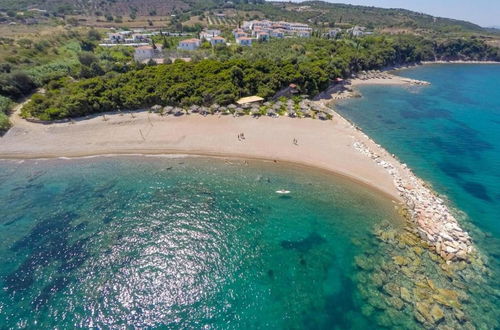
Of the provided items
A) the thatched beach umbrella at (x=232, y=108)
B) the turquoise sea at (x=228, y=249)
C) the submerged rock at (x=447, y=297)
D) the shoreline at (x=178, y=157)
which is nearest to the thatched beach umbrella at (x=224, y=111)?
the thatched beach umbrella at (x=232, y=108)

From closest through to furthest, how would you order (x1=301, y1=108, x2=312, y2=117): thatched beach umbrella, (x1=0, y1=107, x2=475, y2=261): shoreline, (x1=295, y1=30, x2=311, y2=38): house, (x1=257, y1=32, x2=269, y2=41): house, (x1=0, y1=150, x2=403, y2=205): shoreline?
1. (x1=0, y1=107, x2=475, y2=261): shoreline
2. (x1=0, y1=150, x2=403, y2=205): shoreline
3. (x1=301, y1=108, x2=312, y2=117): thatched beach umbrella
4. (x1=257, y1=32, x2=269, y2=41): house
5. (x1=295, y1=30, x2=311, y2=38): house

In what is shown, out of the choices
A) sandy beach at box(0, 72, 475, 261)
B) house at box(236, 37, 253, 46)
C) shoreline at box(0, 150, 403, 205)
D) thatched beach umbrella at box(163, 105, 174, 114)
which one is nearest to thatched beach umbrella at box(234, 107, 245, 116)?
sandy beach at box(0, 72, 475, 261)

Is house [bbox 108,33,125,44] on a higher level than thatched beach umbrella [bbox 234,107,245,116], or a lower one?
higher

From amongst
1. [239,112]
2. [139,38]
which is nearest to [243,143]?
[239,112]

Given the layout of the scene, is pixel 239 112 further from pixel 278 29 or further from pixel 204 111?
pixel 278 29

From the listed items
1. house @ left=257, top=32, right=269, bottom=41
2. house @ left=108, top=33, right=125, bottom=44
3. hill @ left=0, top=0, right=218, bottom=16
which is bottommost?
house @ left=108, top=33, right=125, bottom=44

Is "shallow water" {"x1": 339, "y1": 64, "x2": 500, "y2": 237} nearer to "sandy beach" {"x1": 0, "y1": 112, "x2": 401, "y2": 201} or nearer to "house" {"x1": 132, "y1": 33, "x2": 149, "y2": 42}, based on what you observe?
"sandy beach" {"x1": 0, "y1": 112, "x2": 401, "y2": 201}

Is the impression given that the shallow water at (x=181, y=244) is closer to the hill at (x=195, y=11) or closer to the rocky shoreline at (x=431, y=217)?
the rocky shoreline at (x=431, y=217)
